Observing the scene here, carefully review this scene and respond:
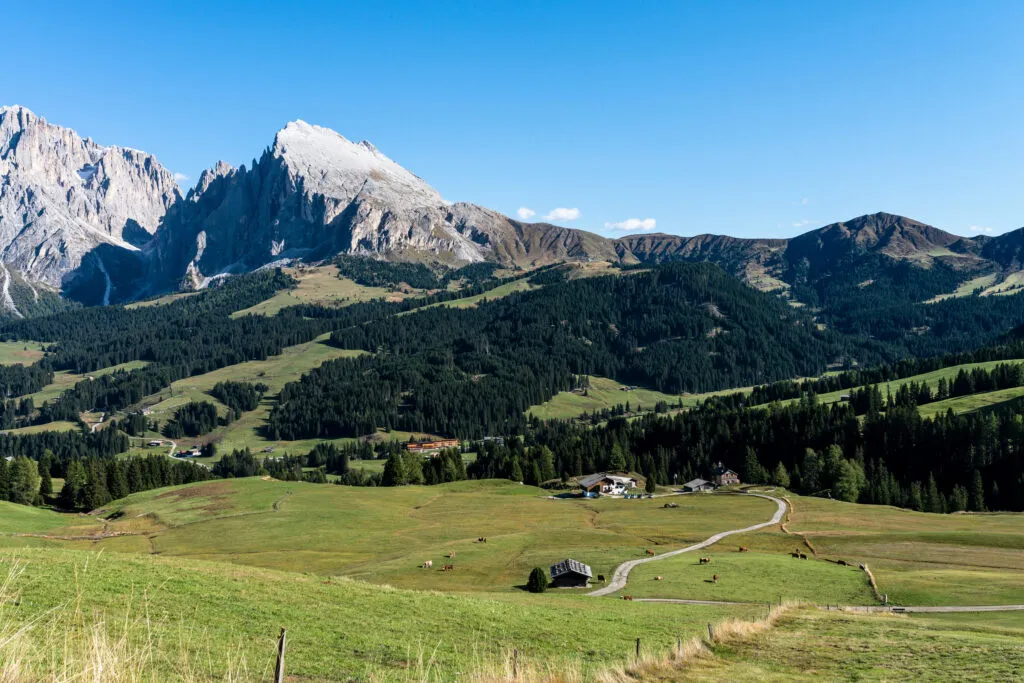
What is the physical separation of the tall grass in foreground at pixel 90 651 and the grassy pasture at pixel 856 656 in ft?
44.9

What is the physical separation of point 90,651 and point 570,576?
65.1m

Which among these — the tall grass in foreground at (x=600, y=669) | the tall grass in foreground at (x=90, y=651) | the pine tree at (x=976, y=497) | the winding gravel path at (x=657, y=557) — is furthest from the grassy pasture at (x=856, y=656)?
the pine tree at (x=976, y=497)

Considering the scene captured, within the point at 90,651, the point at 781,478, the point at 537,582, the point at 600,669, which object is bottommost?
the point at 781,478

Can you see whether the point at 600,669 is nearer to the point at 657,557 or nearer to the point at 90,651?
the point at 90,651

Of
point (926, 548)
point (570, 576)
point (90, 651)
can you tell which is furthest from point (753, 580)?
point (90, 651)

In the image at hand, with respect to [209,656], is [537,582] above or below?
below

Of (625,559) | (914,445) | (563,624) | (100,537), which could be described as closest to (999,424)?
(914,445)

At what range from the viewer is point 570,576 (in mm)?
71125

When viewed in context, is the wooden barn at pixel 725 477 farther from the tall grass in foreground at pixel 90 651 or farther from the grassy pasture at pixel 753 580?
the tall grass in foreground at pixel 90 651

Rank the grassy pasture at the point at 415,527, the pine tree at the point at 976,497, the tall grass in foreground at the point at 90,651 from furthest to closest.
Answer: the pine tree at the point at 976,497, the grassy pasture at the point at 415,527, the tall grass in foreground at the point at 90,651

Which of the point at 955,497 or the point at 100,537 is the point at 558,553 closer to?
the point at 100,537

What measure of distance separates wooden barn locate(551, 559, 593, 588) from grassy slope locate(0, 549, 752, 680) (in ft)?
80.2

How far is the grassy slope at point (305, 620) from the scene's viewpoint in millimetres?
24328

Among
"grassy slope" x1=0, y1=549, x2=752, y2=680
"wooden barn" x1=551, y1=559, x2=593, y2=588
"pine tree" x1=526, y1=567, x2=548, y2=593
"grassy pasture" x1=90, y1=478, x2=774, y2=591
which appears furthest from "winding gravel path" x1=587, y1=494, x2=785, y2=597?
"grassy slope" x1=0, y1=549, x2=752, y2=680
